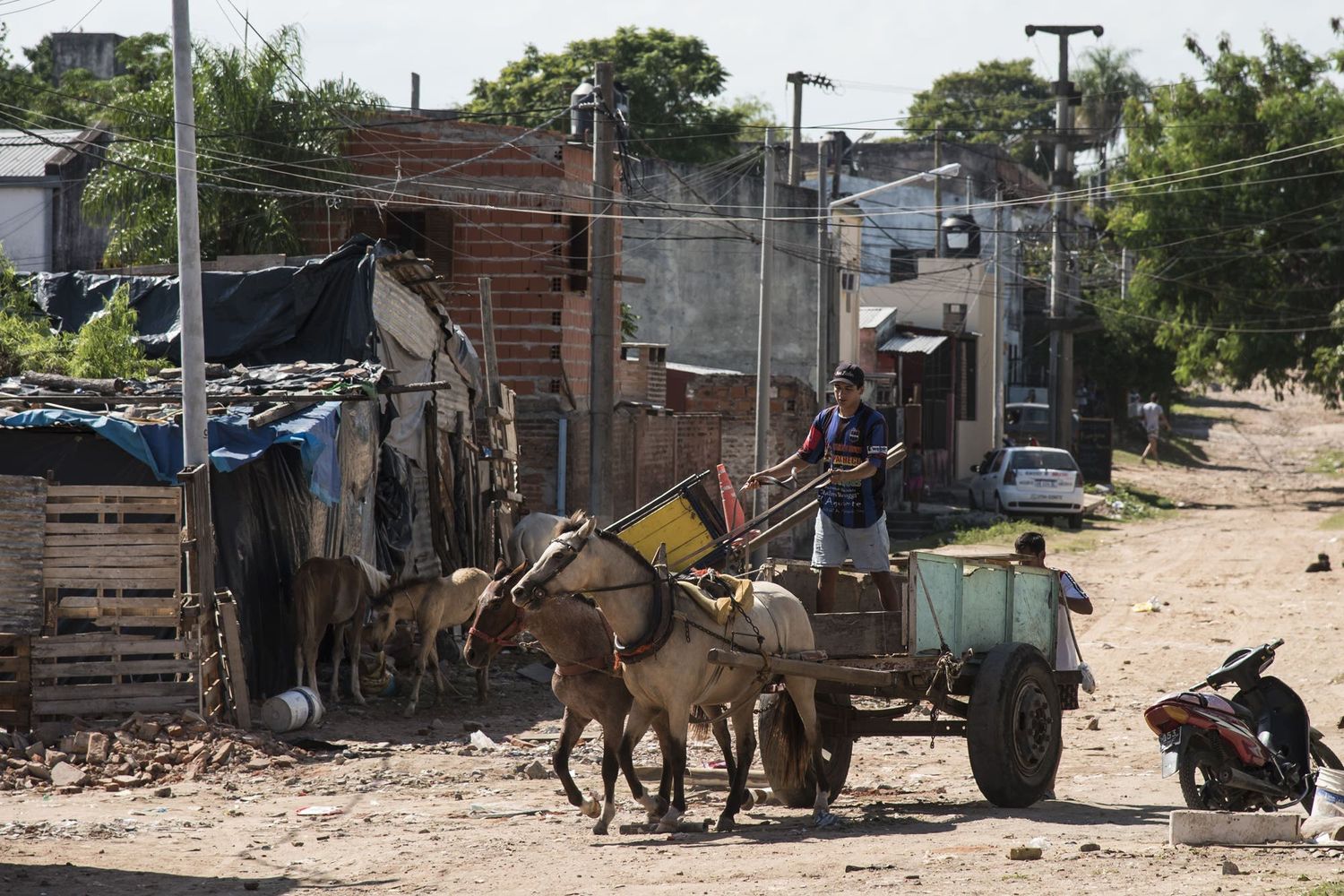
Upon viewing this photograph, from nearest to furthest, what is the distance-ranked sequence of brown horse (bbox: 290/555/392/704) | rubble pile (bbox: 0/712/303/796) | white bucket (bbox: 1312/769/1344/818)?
Result: white bucket (bbox: 1312/769/1344/818), rubble pile (bbox: 0/712/303/796), brown horse (bbox: 290/555/392/704)

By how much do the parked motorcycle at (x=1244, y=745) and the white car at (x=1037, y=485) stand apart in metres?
23.6

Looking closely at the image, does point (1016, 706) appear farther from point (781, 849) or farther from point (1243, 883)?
point (1243, 883)

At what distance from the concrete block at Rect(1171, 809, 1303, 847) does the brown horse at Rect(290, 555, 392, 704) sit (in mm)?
7817

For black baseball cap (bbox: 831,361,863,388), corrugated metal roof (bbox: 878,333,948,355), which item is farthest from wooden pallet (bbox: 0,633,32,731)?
corrugated metal roof (bbox: 878,333,948,355)

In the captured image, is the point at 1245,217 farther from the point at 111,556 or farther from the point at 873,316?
the point at 111,556

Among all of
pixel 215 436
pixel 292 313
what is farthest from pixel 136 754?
pixel 292 313

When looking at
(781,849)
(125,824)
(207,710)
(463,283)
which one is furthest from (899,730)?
(463,283)

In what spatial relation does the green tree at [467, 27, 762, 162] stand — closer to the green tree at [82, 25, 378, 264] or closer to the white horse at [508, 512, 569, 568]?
the green tree at [82, 25, 378, 264]

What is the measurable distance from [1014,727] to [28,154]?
29954 mm

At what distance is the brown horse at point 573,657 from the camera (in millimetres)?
8758

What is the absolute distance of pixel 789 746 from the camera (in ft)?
30.3

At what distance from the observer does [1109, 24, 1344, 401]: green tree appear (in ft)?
126

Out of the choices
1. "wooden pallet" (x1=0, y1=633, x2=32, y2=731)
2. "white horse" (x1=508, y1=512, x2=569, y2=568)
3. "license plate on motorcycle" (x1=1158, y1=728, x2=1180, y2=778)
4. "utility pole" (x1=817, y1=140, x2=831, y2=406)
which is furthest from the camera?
"utility pole" (x1=817, y1=140, x2=831, y2=406)

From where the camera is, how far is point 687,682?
8344mm
